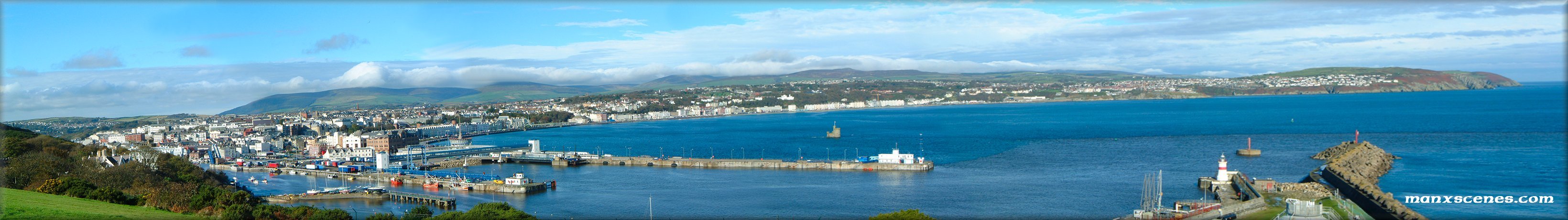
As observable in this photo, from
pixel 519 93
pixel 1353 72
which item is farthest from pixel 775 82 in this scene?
pixel 1353 72

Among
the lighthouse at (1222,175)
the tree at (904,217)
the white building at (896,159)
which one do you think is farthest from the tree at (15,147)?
the lighthouse at (1222,175)

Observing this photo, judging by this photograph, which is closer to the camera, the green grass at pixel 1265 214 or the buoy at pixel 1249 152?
the green grass at pixel 1265 214

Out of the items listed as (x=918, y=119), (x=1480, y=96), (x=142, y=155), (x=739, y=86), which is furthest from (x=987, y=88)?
(x=142, y=155)

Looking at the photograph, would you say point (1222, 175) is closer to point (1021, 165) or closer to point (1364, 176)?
point (1364, 176)

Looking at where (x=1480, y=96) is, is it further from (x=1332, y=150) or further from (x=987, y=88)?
(x=1332, y=150)

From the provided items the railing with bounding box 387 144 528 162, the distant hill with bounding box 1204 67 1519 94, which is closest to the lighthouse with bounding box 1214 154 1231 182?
the railing with bounding box 387 144 528 162

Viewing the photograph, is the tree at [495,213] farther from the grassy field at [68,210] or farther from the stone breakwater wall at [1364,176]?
the stone breakwater wall at [1364,176]
